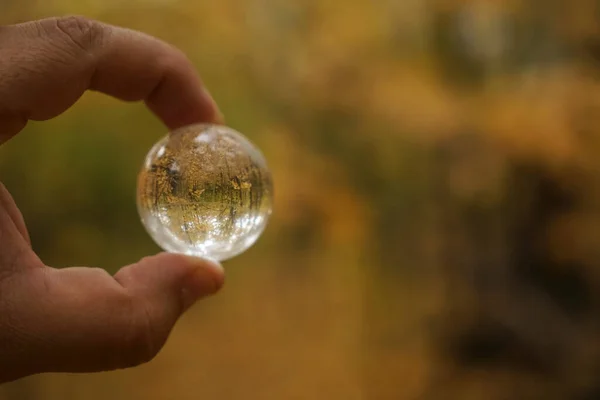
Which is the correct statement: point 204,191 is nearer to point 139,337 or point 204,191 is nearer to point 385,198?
point 139,337

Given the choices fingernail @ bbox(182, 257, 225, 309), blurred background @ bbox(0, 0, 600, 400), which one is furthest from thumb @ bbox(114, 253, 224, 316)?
blurred background @ bbox(0, 0, 600, 400)

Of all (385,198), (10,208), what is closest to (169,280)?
(10,208)

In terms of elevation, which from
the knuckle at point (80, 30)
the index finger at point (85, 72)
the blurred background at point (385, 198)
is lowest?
the blurred background at point (385, 198)

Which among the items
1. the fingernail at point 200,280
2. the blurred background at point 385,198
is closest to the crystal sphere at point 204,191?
the fingernail at point 200,280

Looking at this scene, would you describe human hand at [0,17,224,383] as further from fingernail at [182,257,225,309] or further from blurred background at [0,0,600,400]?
blurred background at [0,0,600,400]

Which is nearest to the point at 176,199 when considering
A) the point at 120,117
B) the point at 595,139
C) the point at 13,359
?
the point at 13,359

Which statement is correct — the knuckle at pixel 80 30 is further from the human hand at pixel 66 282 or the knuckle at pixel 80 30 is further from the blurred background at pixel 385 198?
the blurred background at pixel 385 198
